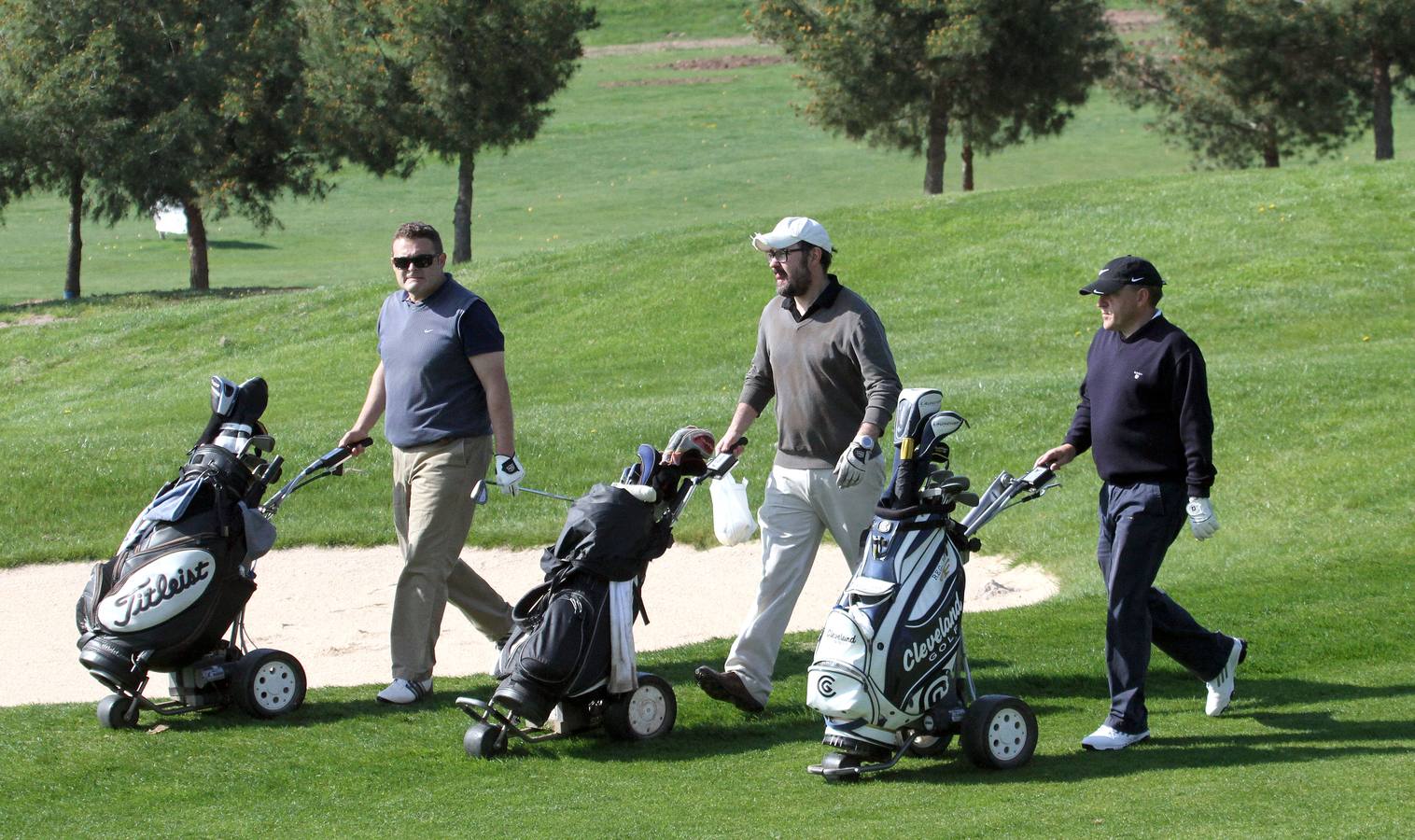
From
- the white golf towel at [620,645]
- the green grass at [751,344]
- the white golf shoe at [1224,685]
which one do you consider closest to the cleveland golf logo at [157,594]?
the white golf towel at [620,645]

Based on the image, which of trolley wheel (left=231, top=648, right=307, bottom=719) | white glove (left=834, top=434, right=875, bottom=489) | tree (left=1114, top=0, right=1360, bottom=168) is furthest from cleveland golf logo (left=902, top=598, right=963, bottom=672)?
tree (left=1114, top=0, right=1360, bottom=168)

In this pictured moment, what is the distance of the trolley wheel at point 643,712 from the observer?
6668 mm

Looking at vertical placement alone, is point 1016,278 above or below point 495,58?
below

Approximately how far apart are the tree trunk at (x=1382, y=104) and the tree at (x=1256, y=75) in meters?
0.78

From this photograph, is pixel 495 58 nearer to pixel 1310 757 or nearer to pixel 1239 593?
pixel 1239 593

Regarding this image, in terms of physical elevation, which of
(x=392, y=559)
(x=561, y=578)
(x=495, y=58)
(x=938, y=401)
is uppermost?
(x=495, y=58)

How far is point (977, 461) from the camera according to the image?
1380cm

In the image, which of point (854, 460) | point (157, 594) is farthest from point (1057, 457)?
point (157, 594)

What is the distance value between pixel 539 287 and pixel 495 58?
9764mm

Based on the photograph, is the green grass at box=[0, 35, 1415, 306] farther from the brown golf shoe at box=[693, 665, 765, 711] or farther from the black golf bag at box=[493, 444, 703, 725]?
the black golf bag at box=[493, 444, 703, 725]

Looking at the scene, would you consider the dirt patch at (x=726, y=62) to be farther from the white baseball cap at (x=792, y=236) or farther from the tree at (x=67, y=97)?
the white baseball cap at (x=792, y=236)

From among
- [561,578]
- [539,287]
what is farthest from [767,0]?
[561,578]

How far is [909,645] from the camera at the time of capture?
593 cm

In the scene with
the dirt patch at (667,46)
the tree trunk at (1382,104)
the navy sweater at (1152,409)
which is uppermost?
the dirt patch at (667,46)
